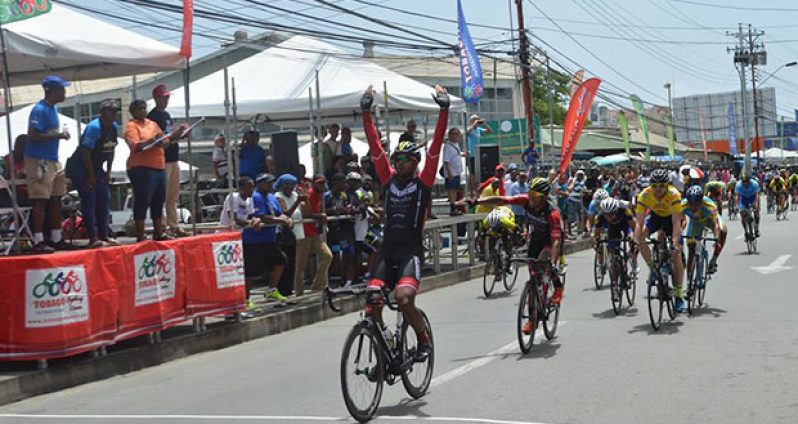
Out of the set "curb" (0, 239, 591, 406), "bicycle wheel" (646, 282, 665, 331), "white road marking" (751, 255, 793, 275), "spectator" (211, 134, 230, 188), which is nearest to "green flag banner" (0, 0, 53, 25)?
"curb" (0, 239, 591, 406)

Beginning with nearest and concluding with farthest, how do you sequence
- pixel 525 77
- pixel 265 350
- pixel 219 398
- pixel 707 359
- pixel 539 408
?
pixel 539 408
pixel 219 398
pixel 707 359
pixel 265 350
pixel 525 77

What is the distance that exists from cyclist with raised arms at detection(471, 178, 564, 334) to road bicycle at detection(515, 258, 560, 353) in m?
0.11

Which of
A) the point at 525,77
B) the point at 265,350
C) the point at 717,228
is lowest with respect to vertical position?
the point at 265,350

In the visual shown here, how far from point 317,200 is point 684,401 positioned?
28.0 feet

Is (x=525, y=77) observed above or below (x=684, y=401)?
above

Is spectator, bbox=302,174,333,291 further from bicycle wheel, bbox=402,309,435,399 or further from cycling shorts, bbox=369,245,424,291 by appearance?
cycling shorts, bbox=369,245,424,291

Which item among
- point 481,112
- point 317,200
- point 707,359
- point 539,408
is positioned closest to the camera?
point 539,408

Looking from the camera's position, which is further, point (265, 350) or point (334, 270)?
point (334, 270)

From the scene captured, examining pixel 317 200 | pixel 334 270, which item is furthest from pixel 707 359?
pixel 334 270

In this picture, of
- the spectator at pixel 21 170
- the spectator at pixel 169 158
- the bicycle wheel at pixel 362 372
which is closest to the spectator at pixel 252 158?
the spectator at pixel 169 158

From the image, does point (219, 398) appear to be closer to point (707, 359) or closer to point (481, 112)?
point (707, 359)

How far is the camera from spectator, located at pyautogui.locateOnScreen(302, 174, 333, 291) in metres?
15.7

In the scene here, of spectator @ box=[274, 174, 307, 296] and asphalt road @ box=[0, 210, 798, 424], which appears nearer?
asphalt road @ box=[0, 210, 798, 424]

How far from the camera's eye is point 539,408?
26.9 feet
